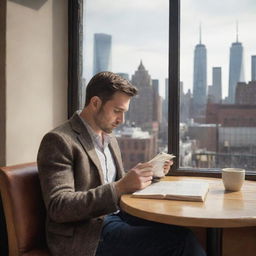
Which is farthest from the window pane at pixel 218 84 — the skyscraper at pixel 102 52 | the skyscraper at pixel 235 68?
the skyscraper at pixel 102 52

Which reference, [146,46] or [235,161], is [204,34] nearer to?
[146,46]

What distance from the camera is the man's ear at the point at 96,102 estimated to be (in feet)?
5.37

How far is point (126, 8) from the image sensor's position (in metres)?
2.43

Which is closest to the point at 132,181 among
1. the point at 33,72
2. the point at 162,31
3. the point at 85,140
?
the point at 85,140

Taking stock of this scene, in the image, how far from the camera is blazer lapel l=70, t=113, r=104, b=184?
153 cm

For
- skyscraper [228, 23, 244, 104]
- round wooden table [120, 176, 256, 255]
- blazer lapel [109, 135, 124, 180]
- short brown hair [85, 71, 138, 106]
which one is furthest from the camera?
skyscraper [228, 23, 244, 104]

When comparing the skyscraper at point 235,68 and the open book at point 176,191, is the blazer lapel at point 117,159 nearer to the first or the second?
the open book at point 176,191

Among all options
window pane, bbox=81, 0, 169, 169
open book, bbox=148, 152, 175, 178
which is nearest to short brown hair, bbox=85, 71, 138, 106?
open book, bbox=148, 152, 175, 178

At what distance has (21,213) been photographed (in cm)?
149

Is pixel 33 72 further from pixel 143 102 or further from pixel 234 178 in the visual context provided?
pixel 234 178

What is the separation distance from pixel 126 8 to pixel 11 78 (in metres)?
A: 0.97

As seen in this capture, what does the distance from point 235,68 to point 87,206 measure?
136cm

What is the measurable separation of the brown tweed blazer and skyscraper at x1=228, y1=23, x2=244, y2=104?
108 cm

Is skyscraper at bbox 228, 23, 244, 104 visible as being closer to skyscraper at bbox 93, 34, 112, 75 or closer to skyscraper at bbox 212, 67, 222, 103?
skyscraper at bbox 212, 67, 222, 103
